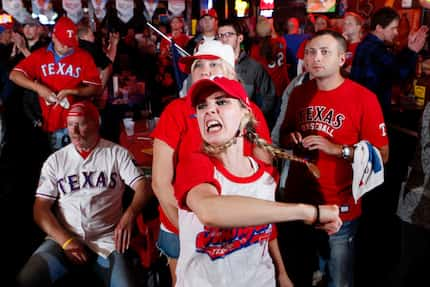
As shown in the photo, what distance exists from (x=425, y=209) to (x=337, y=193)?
49 cm

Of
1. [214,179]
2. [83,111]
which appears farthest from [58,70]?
[214,179]

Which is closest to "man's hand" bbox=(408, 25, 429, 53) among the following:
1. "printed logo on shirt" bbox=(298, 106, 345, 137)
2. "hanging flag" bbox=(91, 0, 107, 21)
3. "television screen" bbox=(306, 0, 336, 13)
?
"printed logo on shirt" bbox=(298, 106, 345, 137)

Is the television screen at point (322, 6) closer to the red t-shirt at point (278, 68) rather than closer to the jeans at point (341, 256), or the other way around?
the red t-shirt at point (278, 68)

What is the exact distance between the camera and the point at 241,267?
1.63 meters

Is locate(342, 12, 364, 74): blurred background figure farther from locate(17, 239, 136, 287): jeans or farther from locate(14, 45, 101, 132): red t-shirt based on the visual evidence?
locate(17, 239, 136, 287): jeans

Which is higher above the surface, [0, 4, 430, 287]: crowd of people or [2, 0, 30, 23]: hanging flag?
[2, 0, 30, 23]: hanging flag

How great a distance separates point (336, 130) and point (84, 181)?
5.49ft

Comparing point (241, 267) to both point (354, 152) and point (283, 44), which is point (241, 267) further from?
point (283, 44)

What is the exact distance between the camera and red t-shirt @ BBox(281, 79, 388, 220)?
2.57 meters

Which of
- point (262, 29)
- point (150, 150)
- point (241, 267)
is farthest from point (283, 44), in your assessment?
point (241, 267)

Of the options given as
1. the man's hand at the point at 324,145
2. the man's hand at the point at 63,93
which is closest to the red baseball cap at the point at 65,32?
the man's hand at the point at 63,93

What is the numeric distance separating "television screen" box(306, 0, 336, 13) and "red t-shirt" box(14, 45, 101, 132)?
32.9ft

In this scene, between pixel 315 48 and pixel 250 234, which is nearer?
pixel 250 234

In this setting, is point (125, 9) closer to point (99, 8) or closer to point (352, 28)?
point (99, 8)
